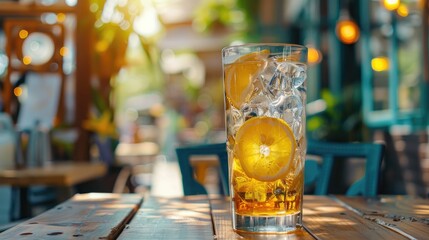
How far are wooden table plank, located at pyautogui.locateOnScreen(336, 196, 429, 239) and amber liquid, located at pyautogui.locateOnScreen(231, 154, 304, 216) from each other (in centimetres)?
20

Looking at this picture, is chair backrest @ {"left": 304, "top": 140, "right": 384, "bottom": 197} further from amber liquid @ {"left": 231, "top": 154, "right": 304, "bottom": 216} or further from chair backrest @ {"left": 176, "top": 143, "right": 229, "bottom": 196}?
amber liquid @ {"left": 231, "top": 154, "right": 304, "bottom": 216}

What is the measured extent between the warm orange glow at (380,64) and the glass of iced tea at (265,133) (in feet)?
14.7

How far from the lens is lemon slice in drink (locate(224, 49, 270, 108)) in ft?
3.97

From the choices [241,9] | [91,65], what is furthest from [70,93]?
[241,9]

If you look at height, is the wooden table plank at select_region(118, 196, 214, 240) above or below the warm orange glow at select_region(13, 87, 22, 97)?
below

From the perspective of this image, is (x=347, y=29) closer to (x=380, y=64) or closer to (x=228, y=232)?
(x=380, y=64)

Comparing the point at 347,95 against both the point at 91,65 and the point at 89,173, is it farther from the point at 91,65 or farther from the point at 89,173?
the point at 89,173

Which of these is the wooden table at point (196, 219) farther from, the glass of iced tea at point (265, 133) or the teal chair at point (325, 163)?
the teal chair at point (325, 163)

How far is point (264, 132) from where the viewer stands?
1.17m

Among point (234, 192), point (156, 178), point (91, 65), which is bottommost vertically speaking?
point (156, 178)

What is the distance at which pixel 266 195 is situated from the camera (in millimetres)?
1170

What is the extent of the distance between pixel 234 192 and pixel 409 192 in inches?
146

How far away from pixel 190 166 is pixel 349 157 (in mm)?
494

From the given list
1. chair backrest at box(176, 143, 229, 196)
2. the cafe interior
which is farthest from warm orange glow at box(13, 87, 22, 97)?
chair backrest at box(176, 143, 229, 196)
